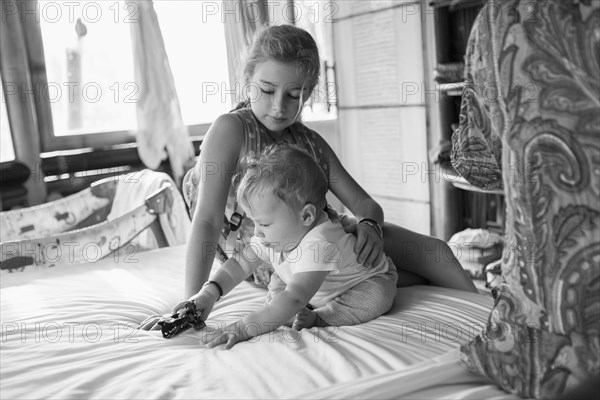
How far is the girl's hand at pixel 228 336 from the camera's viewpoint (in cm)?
126

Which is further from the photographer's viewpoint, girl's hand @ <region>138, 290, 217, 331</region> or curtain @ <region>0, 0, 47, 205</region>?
curtain @ <region>0, 0, 47, 205</region>

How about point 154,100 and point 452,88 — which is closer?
point 452,88

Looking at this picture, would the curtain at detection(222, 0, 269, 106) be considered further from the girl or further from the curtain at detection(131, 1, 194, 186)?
the girl

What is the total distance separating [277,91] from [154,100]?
1906 millimetres

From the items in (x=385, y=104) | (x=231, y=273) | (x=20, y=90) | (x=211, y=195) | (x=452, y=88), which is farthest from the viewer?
(x=385, y=104)

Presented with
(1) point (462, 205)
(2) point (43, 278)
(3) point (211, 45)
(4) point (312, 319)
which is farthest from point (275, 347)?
(3) point (211, 45)

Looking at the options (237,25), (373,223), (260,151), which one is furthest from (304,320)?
(237,25)

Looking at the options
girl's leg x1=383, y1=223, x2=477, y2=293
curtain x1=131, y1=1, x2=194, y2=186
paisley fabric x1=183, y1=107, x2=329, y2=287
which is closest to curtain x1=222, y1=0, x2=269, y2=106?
curtain x1=131, y1=1, x2=194, y2=186

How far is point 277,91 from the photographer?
1648 millimetres

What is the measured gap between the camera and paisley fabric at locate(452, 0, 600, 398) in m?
0.83

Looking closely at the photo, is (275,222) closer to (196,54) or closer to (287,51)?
(287,51)

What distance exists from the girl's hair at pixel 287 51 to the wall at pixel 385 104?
6.33 ft

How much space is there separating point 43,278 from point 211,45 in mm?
2197

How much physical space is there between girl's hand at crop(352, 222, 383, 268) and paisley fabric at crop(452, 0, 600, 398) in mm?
557
